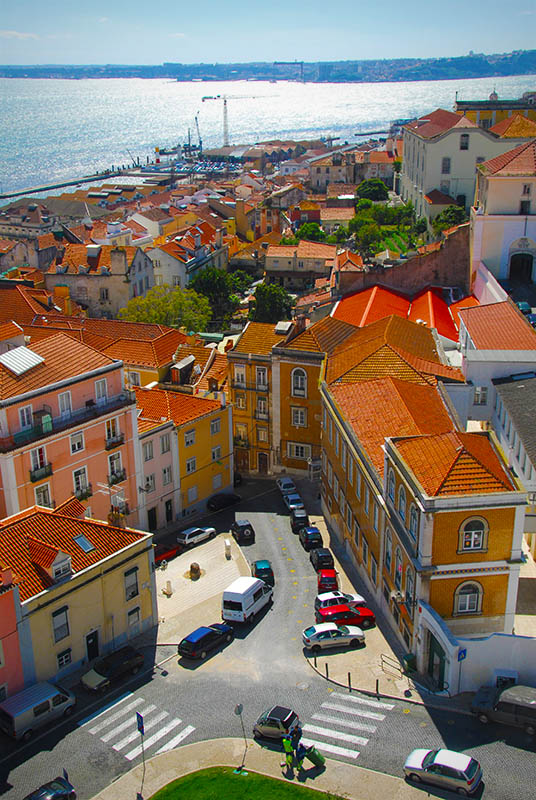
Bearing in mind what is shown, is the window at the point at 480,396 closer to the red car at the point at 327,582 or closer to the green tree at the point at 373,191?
the red car at the point at 327,582

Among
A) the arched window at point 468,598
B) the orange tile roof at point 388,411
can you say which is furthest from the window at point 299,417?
the arched window at point 468,598

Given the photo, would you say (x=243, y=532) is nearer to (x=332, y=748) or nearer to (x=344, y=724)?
(x=344, y=724)

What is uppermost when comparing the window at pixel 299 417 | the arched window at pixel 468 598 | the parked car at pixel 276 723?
the arched window at pixel 468 598

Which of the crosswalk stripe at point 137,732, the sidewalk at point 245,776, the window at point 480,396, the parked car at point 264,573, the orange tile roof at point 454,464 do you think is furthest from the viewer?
the window at point 480,396

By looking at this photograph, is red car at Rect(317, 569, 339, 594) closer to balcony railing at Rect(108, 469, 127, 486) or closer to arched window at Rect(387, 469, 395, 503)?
arched window at Rect(387, 469, 395, 503)

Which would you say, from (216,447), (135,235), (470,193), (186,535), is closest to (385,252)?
(470,193)

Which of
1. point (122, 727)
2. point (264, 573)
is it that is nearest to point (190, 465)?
point (264, 573)
